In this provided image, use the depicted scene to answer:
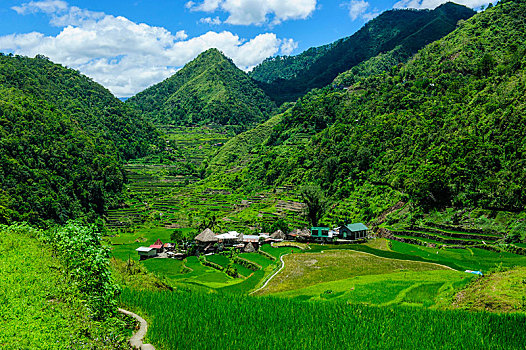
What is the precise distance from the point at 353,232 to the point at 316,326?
32491 mm

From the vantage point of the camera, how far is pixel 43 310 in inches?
233

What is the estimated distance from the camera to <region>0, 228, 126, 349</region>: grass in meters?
5.05

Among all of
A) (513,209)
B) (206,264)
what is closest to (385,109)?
(513,209)

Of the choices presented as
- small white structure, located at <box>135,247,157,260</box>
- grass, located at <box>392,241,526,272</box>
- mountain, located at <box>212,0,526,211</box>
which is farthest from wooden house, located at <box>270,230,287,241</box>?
grass, located at <box>392,241,526,272</box>

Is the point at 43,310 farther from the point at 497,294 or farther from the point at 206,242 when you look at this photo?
the point at 206,242

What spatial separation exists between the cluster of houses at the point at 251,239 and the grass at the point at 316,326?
30827mm

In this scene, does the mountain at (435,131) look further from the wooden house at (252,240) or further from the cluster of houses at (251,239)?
the wooden house at (252,240)

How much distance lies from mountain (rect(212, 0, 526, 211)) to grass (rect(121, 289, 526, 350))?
2842 cm

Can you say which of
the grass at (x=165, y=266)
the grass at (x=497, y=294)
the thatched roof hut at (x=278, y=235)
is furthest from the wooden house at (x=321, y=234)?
the grass at (x=497, y=294)

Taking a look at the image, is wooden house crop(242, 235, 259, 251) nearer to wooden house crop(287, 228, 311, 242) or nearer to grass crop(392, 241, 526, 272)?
wooden house crop(287, 228, 311, 242)

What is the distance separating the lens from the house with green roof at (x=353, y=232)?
39516 mm

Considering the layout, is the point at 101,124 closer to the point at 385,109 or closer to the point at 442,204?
the point at 385,109

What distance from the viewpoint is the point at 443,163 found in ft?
144

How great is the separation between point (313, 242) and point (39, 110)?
95367 millimetres
